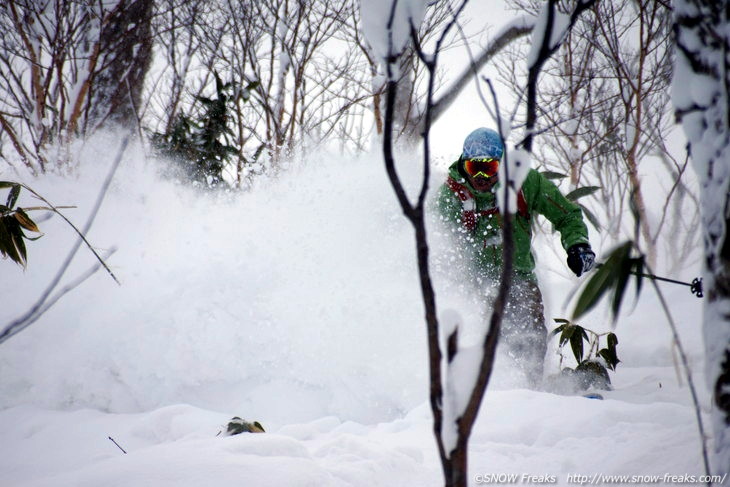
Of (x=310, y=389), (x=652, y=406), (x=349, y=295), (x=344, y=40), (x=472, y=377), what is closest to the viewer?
(x=472, y=377)

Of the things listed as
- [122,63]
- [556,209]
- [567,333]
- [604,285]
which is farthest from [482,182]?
[122,63]

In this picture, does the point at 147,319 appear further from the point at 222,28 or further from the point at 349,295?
the point at 222,28

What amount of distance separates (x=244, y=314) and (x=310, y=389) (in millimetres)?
761

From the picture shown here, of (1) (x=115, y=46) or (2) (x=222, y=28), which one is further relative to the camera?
(2) (x=222, y=28)

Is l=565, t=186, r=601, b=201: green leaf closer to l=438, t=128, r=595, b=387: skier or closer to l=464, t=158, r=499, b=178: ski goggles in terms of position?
l=438, t=128, r=595, b=387: skier

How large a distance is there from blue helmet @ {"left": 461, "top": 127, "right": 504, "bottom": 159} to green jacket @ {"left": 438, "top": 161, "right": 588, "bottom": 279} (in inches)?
10.4

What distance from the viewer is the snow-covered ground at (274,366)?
1.29 meters

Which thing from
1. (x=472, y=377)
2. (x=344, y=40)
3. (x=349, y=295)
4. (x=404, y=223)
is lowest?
(x=472, y=377)

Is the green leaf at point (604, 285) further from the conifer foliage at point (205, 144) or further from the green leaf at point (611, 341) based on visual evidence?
the conifer foliage at point (205, 144)

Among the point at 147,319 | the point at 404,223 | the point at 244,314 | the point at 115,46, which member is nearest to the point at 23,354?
the point at 147,319

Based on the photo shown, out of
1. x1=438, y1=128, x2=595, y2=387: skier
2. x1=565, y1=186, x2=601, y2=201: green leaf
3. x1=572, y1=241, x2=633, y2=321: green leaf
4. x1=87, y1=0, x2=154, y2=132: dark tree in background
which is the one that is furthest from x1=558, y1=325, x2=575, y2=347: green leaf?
x1=87, y1=0, x2=154, y2=132: dark tree in background

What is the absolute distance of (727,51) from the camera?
2.05ft

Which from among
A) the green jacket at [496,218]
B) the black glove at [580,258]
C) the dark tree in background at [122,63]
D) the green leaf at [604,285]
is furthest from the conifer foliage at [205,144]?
the green leaf at [604,285]

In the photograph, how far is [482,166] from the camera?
2832mm
